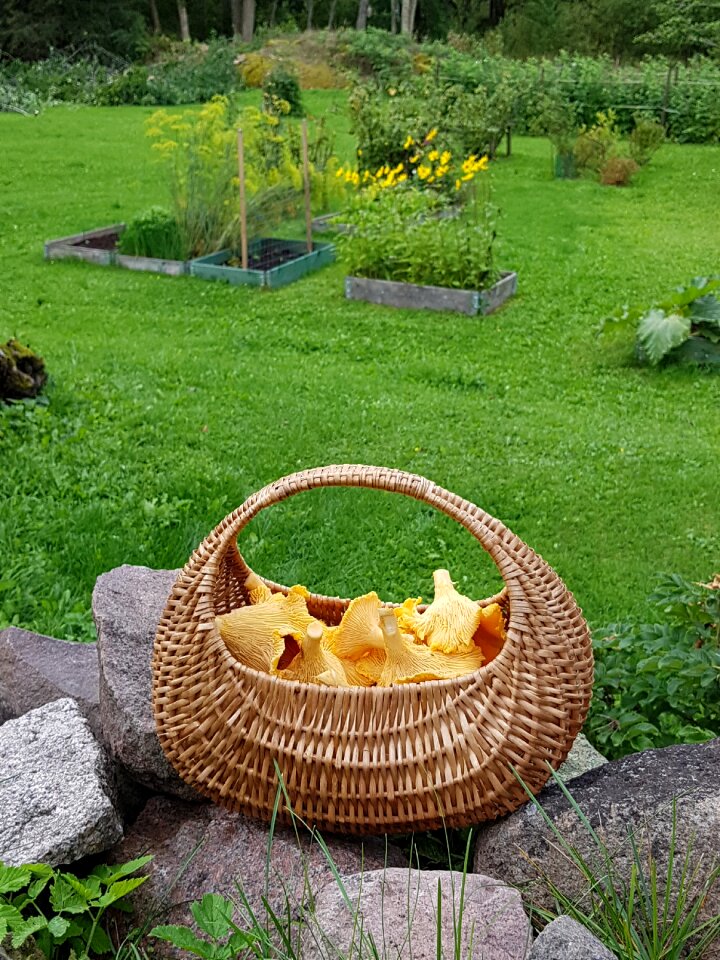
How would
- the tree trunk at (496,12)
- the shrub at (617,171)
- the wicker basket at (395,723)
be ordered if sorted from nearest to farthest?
the wicker basket at (395,723), the shrub at (617,171), the tree trunk at (496,12)

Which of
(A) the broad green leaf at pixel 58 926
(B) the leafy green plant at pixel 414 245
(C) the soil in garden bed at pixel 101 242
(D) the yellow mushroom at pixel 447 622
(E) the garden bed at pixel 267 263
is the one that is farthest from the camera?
(C) the soil in garden bed at pixel 101 242

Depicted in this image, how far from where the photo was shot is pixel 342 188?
12.7 metres

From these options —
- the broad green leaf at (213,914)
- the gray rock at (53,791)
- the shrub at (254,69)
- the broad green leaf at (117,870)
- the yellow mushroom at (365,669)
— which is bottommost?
the broad green leaf at (117,870)

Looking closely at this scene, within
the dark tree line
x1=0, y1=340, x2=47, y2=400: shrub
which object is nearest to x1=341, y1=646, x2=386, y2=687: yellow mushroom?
x1=0, y1=340, x2=47, y2=400: shrub

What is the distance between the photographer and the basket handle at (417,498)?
7.90 feet

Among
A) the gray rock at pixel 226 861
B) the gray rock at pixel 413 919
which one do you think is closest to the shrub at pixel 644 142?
the gray rock at pixel 226 861

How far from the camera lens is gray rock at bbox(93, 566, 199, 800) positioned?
257 centimetres

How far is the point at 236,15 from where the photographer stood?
3662 cm

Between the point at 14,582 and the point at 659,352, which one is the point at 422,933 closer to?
the point at 14,582

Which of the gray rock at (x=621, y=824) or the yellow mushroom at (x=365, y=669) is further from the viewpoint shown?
the yellow mushroom at (x=365, y=669)

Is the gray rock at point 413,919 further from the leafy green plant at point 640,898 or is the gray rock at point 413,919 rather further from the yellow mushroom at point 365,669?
the yellow mushroom at point 365,669

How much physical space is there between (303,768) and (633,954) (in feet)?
2.59

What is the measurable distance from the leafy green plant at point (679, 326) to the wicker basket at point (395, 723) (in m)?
5.32

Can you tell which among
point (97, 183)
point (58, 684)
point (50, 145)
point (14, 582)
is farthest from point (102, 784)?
point (50, 145)
